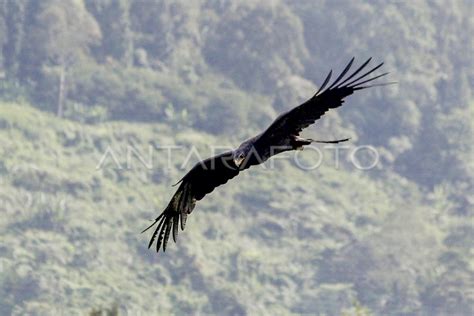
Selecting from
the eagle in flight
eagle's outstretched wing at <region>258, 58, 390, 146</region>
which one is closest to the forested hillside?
the eagle in flight

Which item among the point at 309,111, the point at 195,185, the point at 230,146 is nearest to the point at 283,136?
the point at 309,111

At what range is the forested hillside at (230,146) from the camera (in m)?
88.1

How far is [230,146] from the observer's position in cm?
10431

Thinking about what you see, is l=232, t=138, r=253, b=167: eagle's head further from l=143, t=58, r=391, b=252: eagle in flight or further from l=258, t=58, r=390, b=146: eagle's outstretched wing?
l=258, t=58, r=390, b=146: eagle's outstretched wing

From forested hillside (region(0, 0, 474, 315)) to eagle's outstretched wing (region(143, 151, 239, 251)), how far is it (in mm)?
55481

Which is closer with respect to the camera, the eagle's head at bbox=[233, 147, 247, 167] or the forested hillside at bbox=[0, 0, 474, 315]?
the eagle's head at bbox=[233, 147, 247, 167]

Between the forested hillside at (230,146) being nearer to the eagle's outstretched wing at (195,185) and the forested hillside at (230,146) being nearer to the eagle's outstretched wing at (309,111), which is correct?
the eagle's outstretched wing at (195,185)

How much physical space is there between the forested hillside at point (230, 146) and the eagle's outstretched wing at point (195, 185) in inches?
2184

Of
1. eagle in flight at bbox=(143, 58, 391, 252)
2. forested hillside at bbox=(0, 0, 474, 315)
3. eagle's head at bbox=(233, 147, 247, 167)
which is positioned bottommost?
eagle's head at bbox=(233, 147, 247, 167)

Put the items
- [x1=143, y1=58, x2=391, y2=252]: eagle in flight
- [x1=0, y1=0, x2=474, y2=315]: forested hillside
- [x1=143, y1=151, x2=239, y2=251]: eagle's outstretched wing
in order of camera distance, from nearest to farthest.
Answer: [x1=143, y1=58, x2=391, y2=252]: eagle in flight < [x1=143, y1=151, x2=239, y2=251]: eagle's outstretched wing < [x1=0, y1=0, x2=474, y2=315]: forested hillside

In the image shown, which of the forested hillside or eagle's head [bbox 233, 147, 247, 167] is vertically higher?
the forested hillside

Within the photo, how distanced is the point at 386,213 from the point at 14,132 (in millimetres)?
28482

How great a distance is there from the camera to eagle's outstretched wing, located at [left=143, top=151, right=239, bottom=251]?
15258 mm

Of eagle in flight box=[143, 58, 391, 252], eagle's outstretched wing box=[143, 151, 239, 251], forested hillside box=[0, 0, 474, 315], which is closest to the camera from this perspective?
eagle in flight box=[143, 58, 391, 252]
